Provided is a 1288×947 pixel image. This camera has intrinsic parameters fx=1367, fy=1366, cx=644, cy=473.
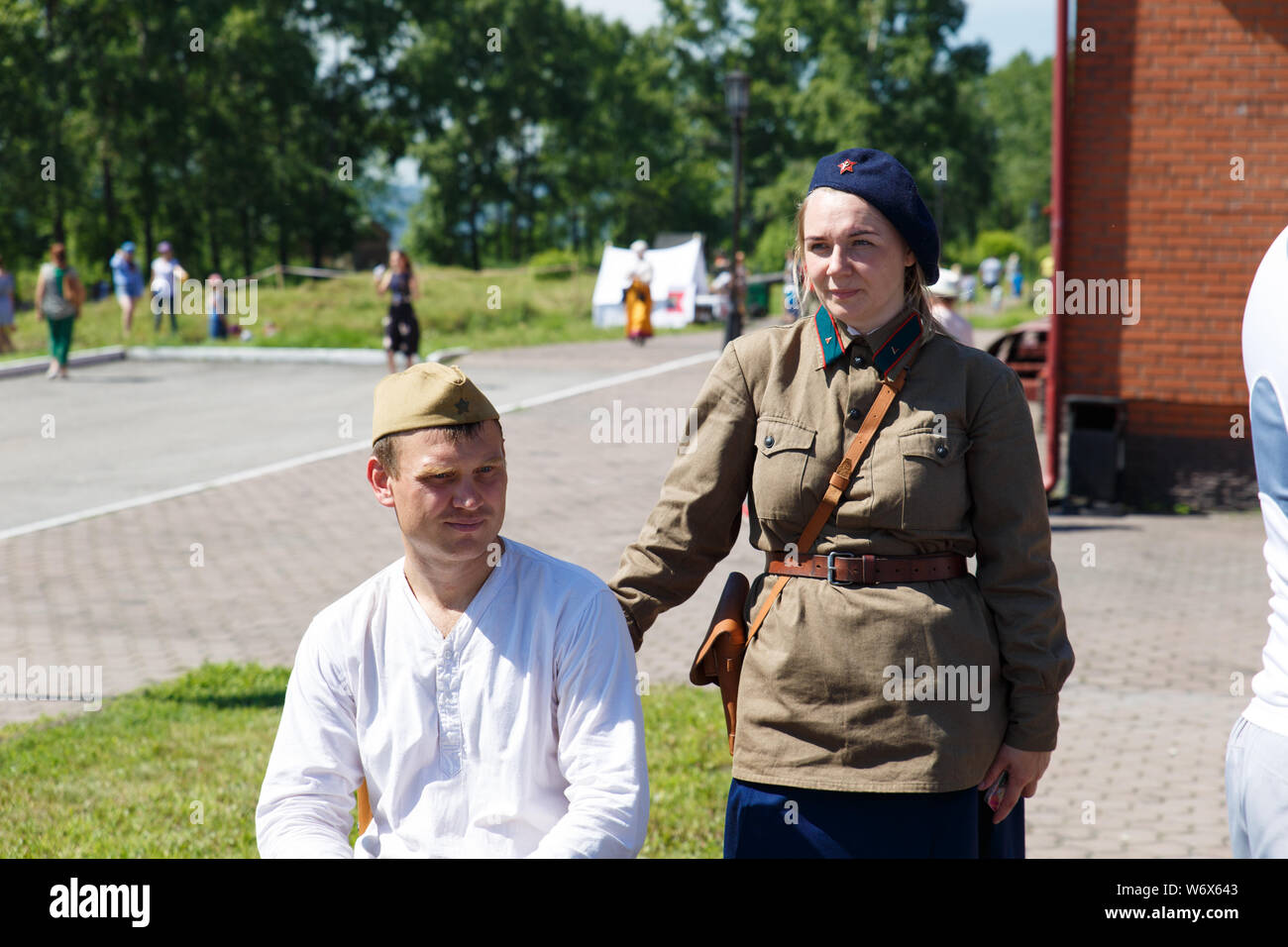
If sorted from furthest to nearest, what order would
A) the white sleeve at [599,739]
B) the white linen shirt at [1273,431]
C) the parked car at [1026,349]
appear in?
the parked car at [1026,349] → the white sleeve at [599,739] → the white linen shirt at [1273,431]

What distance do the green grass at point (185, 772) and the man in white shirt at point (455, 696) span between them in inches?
89.4

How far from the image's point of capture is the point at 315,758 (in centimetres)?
244

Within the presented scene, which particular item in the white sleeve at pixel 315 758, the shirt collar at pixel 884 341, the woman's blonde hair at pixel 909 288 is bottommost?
the white sleeve at pixel 315 758

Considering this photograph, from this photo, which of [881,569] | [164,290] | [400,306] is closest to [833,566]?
[881,569]

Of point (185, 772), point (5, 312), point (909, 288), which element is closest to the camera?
point (909, 288)

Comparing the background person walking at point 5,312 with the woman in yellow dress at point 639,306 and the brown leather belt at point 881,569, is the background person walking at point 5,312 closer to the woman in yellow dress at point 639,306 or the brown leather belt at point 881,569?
the woman in yellow dress at point 639,306

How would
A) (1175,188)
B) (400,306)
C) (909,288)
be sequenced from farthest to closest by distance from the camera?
(400,306) < (1175,188) < (909,288)

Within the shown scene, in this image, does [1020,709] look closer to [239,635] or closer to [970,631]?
[970,631]

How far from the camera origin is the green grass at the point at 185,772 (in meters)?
4.69

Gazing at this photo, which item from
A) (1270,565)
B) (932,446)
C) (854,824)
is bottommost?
(854,824)

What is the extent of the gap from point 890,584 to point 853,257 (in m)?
0.63

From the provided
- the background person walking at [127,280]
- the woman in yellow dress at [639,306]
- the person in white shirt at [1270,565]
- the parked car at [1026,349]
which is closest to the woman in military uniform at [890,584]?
the person in white shirt at [1270,565]

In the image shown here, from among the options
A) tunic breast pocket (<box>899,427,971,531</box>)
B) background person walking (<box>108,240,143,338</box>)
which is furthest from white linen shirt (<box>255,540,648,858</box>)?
background person walking (<box>108,240,143,338</box>)

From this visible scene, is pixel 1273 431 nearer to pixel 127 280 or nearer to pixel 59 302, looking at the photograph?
pixel 59 302
